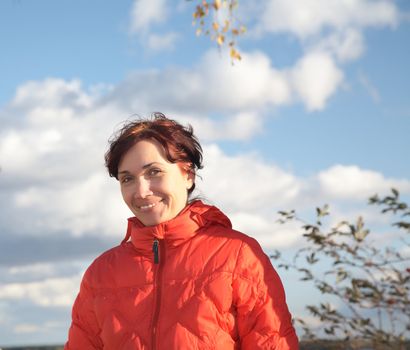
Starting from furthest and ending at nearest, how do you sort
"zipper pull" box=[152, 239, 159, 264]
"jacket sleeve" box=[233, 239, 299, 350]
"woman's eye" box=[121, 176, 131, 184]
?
"woman's eye" box=[121, 176, 131, 184], "zipper pull" box=[152, 239, 159, 264], "jacket sleeve" box=[233, 239, 299, 350]

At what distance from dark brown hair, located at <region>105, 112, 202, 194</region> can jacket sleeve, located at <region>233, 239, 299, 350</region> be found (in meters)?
0.49

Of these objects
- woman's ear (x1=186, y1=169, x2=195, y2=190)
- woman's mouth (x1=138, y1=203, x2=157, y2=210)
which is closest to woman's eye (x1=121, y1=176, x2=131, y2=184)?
woman's mouth (x1=138, y1=203, x2=157, y2=210)

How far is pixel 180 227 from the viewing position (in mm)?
2984

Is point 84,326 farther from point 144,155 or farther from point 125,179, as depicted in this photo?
point 144,155

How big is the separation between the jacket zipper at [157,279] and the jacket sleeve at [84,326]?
39cm

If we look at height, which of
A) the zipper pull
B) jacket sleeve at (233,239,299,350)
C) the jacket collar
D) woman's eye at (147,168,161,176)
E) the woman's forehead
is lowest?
jacket sleeve at (233,239,299,350)

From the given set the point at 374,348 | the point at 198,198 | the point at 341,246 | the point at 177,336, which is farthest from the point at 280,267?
the point at 177,336

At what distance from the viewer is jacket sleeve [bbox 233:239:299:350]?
9.18ft

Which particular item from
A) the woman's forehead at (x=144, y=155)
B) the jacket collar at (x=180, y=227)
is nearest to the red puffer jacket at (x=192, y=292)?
the jacket collar at (x=180, y=227)

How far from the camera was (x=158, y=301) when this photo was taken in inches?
114

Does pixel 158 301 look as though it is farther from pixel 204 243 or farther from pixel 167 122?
pixel 167 122

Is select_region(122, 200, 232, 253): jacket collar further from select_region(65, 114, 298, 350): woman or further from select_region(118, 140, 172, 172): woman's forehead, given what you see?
select_region(118, 140, 172, 172): woman's forehead

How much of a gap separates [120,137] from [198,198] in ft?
1.39

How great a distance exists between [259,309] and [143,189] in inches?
26.4
